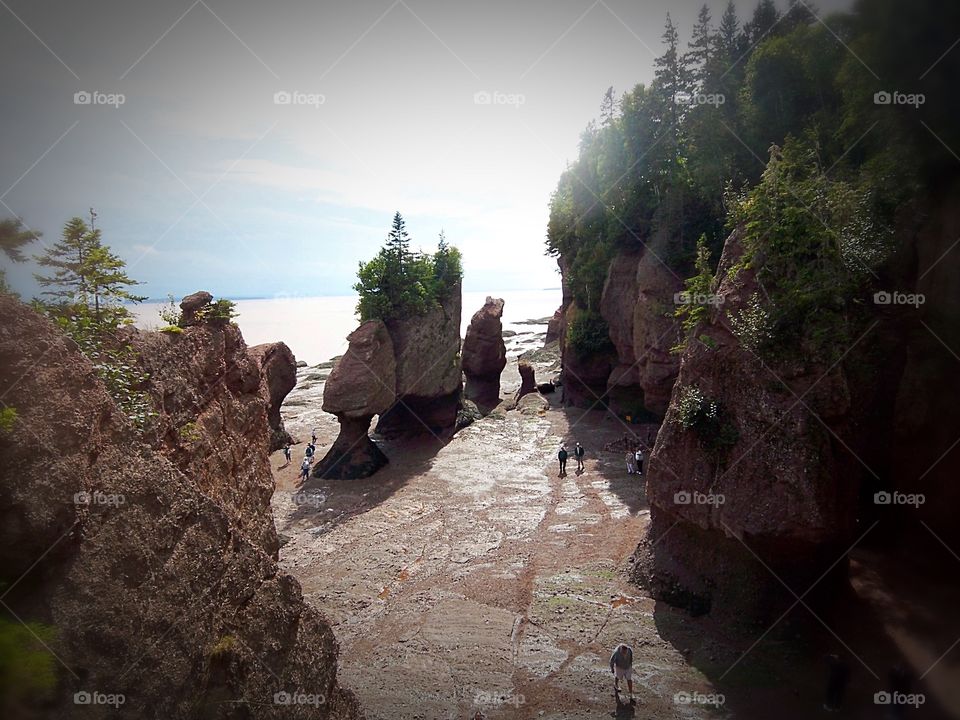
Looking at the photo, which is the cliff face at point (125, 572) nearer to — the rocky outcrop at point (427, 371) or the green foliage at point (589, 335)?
the rocky outcrop at point (427, 371)

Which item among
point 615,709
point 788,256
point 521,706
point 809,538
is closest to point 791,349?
point 788,256

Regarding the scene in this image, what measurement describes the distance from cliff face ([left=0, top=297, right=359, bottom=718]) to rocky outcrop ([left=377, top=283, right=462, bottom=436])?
→ 878 inches

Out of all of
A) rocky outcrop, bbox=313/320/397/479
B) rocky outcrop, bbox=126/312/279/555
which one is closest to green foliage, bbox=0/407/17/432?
rocky outcrop, bbox=126/312/279/555

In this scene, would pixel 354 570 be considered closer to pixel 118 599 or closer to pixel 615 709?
pixel 615 709

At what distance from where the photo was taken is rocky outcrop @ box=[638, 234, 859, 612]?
11.2 m

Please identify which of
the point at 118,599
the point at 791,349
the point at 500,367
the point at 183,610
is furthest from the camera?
the point at 500,367

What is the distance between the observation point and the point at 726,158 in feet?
76.4

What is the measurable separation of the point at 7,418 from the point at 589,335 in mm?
32993

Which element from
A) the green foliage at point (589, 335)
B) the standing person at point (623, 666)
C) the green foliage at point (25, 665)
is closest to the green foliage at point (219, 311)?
the green foliage at point (25, 665)

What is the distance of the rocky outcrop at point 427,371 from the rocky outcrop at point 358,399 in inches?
62.4

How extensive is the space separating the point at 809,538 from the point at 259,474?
39.4 feet

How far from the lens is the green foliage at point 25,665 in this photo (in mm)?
3602

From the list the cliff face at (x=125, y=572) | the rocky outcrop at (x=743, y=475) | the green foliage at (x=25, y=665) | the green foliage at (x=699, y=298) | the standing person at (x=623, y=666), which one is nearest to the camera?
the green foliage at (x=25, y=665)

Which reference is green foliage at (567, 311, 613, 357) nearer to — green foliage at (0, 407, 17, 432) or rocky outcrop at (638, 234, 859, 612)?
rocky outcrop at (638, 234, 859, 612)
